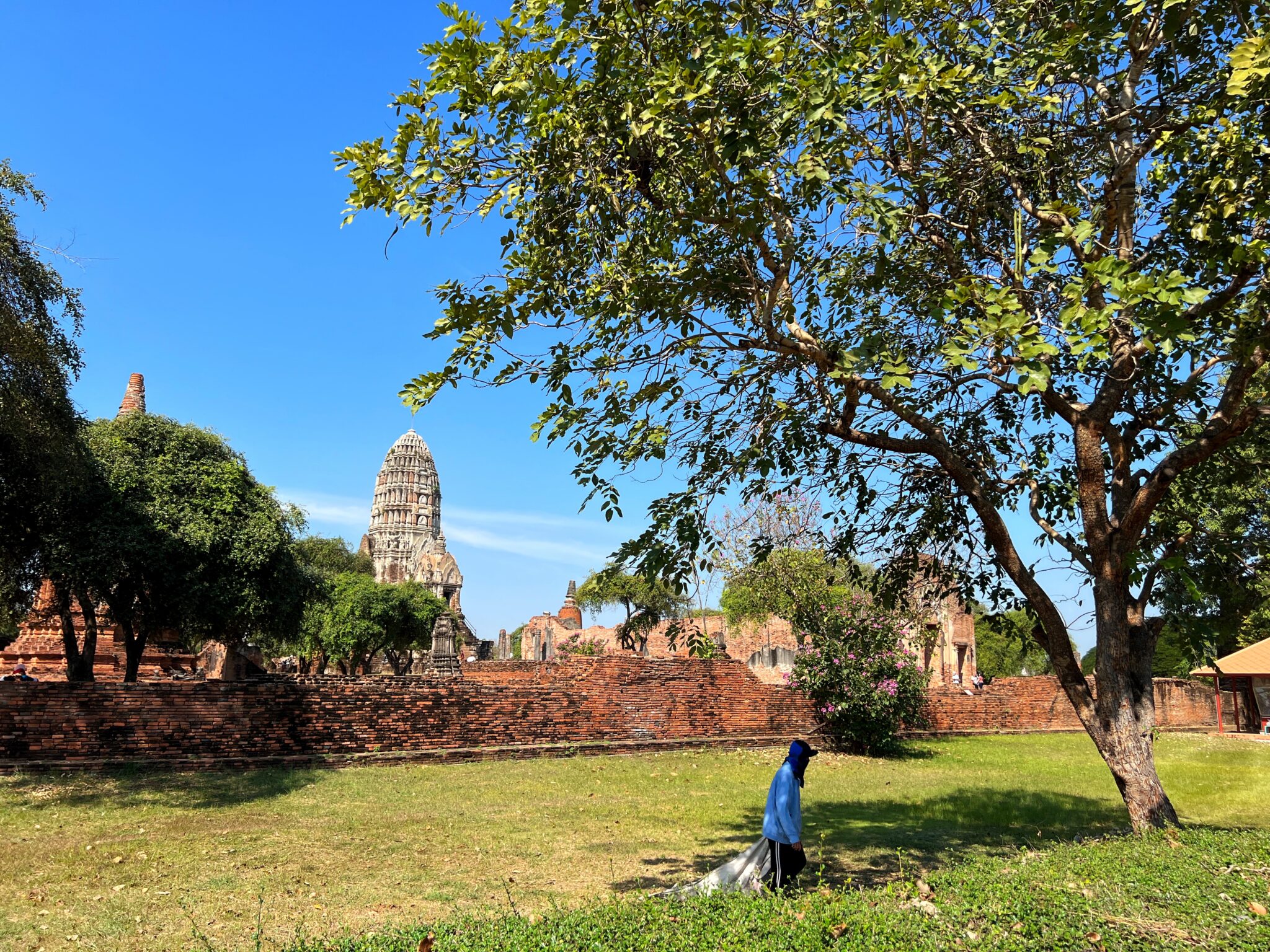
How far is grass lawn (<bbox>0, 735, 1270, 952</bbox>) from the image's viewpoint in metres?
5.44

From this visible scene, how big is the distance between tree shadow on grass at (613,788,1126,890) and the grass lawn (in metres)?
0.04

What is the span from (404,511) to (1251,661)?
180 ft

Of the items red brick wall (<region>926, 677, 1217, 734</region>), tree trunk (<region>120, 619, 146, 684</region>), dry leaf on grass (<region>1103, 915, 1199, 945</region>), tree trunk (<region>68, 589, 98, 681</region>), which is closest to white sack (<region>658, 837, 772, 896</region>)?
dry leaf on grass (<region>1103, 915, 1199, 945</region>)

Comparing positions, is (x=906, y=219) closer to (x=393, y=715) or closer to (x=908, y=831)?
(x=908, y=831)

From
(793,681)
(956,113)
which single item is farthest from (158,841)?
(793,681)

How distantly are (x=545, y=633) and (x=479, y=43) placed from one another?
42.5 metres

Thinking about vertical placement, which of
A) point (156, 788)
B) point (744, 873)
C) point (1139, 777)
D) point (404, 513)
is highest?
point (404, 513)

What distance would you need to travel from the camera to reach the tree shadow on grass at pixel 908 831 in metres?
6.88

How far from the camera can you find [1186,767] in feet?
48.7

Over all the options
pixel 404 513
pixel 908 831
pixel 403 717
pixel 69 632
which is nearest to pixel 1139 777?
pixel 908 831

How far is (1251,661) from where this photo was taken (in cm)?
2127

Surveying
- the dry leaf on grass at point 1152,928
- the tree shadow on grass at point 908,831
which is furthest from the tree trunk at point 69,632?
the dry leaf on grass at point 1152,928

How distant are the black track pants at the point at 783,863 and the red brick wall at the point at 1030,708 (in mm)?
14742

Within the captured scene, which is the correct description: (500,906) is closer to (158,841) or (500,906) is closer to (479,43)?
(158,841)
